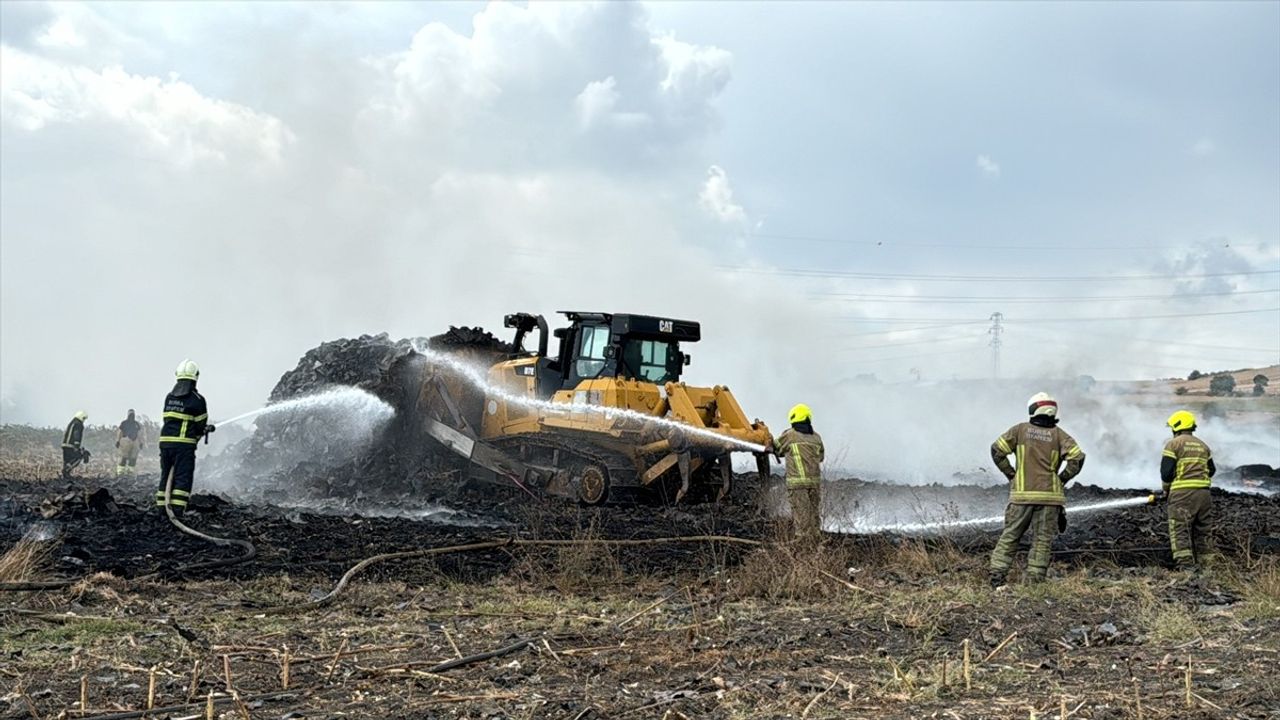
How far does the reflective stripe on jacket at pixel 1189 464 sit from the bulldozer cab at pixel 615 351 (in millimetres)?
8298

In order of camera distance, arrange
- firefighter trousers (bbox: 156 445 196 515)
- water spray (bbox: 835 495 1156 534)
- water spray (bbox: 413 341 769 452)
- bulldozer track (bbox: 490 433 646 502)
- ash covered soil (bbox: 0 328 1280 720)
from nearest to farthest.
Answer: ash covered soil (bbox: 0 328 1280 720)
firefighter trousers (bbox: 156 445 196 515)
water spray (bbox: 835 495 1156 534)
water spray (bbox: 413 341 769 452)
bulldozer track (bbox: 490 433 646 502)

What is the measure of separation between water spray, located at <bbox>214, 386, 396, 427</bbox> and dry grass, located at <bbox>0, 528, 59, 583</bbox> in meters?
9.72

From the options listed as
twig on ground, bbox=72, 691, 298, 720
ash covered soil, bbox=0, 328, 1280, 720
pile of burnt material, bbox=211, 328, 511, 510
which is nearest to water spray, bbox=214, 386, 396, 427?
pile of burnt material, bbox=211, 328, 511, 510

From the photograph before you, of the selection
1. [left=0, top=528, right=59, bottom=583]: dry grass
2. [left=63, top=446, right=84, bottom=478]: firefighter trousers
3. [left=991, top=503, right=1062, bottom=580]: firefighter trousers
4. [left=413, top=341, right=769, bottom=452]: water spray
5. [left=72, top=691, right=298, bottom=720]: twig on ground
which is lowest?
[left=72, top=691, right=298, bottom=720]: twig on ground

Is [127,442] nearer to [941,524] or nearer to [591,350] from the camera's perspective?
[591,350]

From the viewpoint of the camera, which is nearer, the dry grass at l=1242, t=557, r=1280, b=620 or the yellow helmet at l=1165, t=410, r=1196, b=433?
the dry grass at l=1242, t=557, r=1280, b=620

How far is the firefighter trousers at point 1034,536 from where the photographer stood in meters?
10.6

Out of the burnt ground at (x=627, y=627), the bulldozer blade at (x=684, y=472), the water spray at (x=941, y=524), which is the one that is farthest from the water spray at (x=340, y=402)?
the water spray at (x=941, y=524)

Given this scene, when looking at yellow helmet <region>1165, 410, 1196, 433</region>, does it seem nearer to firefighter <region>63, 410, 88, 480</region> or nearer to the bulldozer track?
the bulldozer track

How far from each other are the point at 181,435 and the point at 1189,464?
11007 millimetres

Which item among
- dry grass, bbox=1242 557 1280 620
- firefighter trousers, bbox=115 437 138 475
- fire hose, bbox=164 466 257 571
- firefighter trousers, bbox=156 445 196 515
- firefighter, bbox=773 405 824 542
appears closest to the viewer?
dry grass, bbox=1242 557 1280 620

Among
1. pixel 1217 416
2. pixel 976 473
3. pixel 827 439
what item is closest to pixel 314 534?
pixel 976 473

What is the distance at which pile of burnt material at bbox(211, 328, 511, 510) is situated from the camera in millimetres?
20297

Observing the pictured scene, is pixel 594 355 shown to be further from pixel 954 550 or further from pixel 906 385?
pixel 906 385
